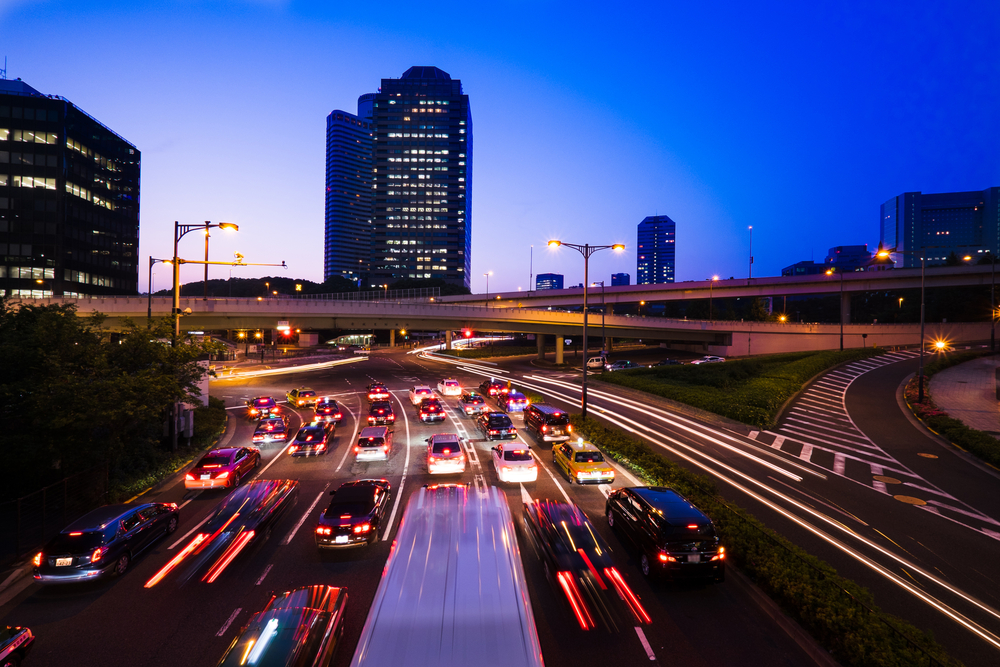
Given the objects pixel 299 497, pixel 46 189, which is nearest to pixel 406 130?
pixel 46 189

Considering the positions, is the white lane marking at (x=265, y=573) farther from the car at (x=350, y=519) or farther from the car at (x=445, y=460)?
the car at (x=445, y=460)

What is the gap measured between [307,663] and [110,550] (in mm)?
8223

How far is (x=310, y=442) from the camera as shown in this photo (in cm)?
2320

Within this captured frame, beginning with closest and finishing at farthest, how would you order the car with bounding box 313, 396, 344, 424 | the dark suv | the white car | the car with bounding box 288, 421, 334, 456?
the white car → the car with bounding box 288, 421, 334, 456 → the dark suv → the car with bounding box 313, 396, 344, 424

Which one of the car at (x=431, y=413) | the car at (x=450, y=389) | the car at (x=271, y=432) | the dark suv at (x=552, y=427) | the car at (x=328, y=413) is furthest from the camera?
the car at (x=450, y=389)

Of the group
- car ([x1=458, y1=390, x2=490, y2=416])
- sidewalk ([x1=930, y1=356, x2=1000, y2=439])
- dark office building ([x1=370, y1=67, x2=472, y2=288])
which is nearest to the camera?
sidewalk ([x1=930, y1=356, x2=1000, y2=439])

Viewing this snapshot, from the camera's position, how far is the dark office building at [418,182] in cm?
19362

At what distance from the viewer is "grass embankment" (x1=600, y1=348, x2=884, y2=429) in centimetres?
3077

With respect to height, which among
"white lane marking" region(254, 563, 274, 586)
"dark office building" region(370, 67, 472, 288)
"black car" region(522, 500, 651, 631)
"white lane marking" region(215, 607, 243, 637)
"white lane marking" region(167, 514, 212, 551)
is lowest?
"white lane marking" region(167, 514, 212, 551)

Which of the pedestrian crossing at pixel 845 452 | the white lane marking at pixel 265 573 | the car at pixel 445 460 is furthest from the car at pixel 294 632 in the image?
the pedestrian crossing at pixel 845 452

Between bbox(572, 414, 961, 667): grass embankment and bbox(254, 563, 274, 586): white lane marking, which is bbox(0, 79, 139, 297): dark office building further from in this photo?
bbox(572, 414, 961, 667): grass embankment

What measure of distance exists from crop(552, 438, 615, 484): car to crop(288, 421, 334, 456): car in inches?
498

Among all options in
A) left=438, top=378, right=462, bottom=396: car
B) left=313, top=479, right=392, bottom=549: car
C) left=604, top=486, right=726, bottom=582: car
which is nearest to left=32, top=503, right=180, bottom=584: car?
left=313, top=479, right=392, bottom=549: car

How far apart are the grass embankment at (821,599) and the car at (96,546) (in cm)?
Answer: 1596
